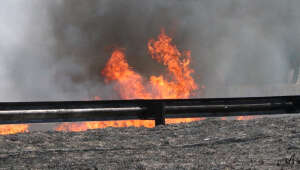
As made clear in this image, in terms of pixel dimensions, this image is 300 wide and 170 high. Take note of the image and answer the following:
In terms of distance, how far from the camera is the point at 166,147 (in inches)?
235

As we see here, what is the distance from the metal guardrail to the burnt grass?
412 mm

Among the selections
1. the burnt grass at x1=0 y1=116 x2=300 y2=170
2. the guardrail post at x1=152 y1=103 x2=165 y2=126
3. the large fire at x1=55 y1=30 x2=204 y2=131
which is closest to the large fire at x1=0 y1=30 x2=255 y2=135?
the large fire at x1=55 y1=30 x2=204 y2=131

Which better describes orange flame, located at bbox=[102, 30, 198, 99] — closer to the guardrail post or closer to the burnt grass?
the guardrail post

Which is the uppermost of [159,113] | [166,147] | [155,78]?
[155,78]

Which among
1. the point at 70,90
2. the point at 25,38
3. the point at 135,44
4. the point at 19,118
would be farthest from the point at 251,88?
the point at 19,118

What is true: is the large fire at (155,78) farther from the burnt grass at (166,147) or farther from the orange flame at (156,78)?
the burnt grass at (166,147)

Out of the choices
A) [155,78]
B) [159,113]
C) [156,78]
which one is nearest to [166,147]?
[159,113]

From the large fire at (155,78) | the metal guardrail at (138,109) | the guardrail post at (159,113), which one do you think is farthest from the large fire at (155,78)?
the guardrail post at (159,113)

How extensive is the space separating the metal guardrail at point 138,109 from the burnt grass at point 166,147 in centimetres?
41

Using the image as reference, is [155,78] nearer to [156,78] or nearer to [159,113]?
[156,78]

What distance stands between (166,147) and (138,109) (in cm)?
224

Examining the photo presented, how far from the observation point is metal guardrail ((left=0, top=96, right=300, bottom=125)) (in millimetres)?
7328

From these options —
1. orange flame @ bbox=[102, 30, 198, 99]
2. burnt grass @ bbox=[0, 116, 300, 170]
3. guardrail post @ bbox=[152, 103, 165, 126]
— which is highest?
orange flame @ bbox=[102, 30, 198, 99]

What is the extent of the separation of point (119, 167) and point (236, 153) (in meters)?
1.81
